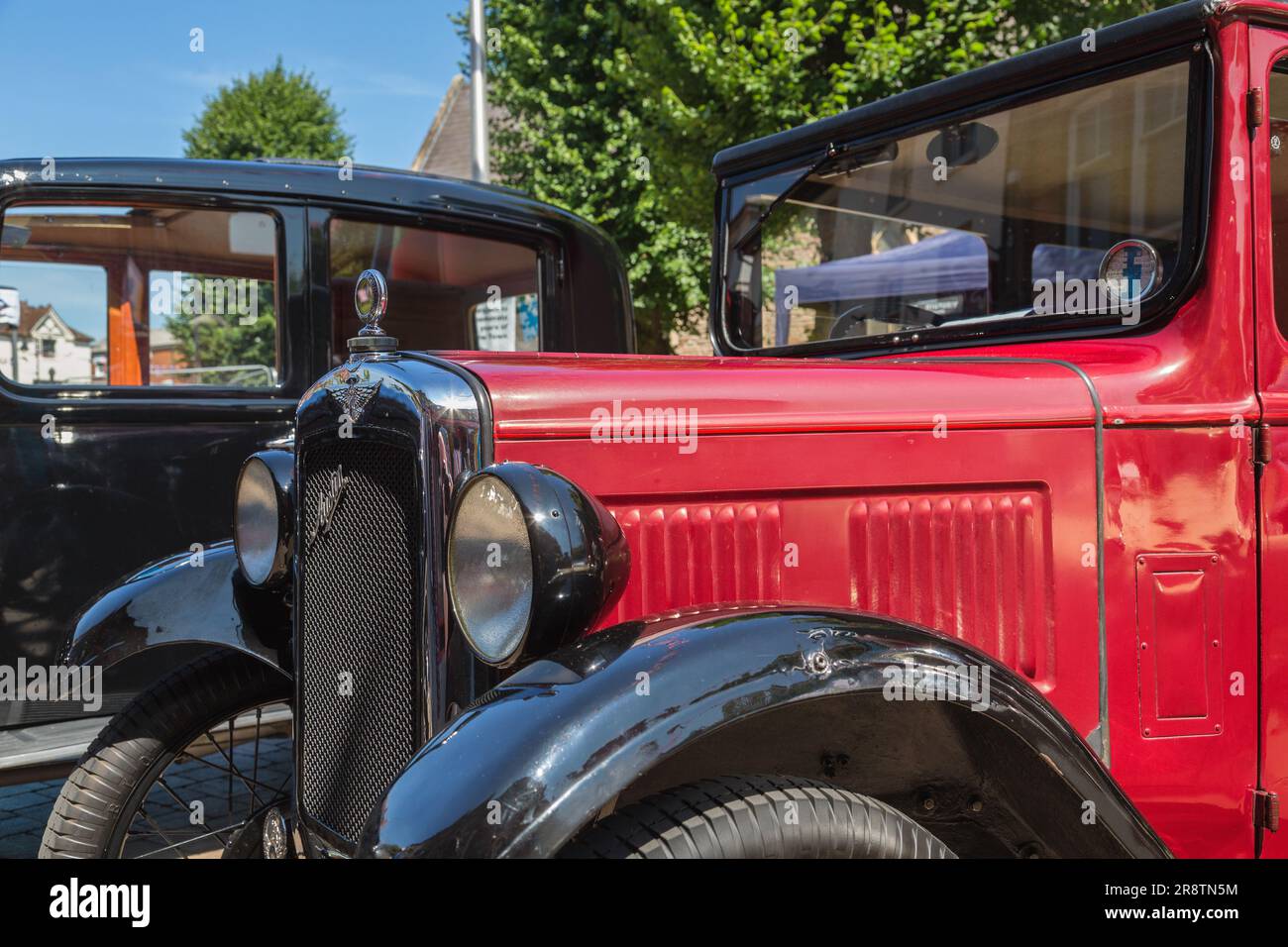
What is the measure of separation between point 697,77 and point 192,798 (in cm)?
818

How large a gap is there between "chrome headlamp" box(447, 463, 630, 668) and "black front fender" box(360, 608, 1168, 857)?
0.06 metres

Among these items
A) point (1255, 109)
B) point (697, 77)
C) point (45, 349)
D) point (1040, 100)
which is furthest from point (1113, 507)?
point (697, 77)

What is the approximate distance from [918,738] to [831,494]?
0.44 m

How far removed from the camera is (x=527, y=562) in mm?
1605

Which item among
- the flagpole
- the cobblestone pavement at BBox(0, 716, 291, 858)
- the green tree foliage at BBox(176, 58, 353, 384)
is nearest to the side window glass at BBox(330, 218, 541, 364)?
the cobblestone pavement at BBox(0, 716, 291, 858)

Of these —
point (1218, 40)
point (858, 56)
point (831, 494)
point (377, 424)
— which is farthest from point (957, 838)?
point (858, 56)

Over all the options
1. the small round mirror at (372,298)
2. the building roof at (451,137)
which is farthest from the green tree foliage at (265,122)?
the small round mirror at (372,298)

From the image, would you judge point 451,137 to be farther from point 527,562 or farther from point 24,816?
point 527,562

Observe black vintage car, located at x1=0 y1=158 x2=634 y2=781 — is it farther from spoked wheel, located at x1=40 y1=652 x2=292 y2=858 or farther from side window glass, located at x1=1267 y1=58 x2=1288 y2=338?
side window glass, located at x1=1267 y1=58 x2=1288 y2=338

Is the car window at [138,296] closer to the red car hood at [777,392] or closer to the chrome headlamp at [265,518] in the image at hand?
the chrome headlamp at [265,518]

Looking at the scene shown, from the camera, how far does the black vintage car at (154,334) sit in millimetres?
3770

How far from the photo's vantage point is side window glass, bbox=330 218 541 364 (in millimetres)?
4312

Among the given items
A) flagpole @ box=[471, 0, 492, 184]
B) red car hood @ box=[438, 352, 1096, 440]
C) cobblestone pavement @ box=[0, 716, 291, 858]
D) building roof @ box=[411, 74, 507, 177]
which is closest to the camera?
red car hood @ box=[438, 352, 1096, 440]

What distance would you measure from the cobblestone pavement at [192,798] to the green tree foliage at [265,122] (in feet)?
63.3
